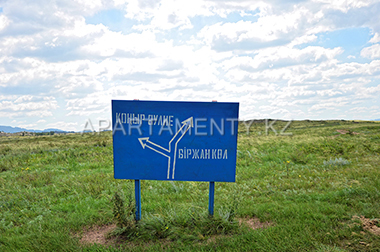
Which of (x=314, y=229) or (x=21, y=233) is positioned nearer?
(x=314, y=229)

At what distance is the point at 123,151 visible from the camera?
4.80 m

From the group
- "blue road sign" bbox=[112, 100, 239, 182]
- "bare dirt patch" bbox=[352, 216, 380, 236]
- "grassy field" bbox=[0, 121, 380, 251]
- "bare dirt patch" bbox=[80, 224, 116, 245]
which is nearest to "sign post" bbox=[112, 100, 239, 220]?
"blue road sign" bbox=[112, 100, 239, 182]

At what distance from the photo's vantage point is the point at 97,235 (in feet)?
16.1

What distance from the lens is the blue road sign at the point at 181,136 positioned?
4.69 metres

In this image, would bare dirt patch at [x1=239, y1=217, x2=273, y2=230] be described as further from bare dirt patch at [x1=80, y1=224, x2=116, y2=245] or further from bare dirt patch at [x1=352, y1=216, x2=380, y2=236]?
bare dirt patch at [x1=80, y1=224, x2=116, y2=245]

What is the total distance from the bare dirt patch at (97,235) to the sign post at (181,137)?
52.6 inches

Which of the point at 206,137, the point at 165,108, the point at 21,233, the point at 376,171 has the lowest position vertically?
the point at 21,233

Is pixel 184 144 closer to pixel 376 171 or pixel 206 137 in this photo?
pixel 206 137

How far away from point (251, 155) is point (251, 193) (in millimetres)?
5258

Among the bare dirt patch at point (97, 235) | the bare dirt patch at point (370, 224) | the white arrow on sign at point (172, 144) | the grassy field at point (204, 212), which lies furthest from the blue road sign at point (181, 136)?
the bare dirt patch at point (370, 224)

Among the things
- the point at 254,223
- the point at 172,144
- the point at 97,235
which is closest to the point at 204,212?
the point at 254,223

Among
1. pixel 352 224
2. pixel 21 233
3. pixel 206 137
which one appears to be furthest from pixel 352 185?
pixel 21 233

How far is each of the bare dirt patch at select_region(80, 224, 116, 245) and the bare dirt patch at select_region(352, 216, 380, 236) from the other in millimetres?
4538

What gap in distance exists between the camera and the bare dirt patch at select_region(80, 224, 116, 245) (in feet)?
15.2
